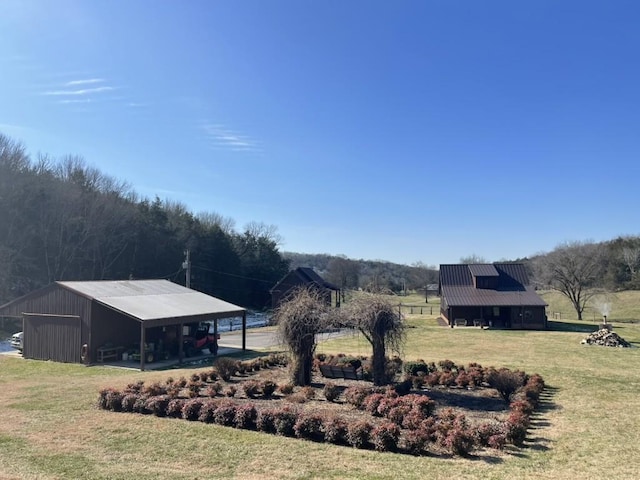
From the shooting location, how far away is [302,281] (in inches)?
2159

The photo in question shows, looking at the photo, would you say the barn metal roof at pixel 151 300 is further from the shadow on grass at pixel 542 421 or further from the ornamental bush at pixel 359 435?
the shadow on grass at pixel 542 421

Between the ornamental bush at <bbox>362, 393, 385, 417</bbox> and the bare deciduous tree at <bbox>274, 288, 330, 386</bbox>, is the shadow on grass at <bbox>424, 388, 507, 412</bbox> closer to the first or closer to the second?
the ornamental bush at <bbox>362, 393, 385, 417</bbox>

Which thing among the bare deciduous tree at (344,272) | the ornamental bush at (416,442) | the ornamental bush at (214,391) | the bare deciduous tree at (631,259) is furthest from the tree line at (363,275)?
the ornamental bush at (416,442)

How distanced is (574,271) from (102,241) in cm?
4937

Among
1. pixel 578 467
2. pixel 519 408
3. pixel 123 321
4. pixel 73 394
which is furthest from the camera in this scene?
pixel 123 321

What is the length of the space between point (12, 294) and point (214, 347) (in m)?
23.4

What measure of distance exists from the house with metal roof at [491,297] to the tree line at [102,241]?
28771 mm

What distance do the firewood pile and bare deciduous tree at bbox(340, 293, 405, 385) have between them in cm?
2202

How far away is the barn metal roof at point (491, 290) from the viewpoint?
4425 centimetres

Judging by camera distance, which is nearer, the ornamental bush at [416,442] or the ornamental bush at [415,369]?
the ornamental bush at [416,442]

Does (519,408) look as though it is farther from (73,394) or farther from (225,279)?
(225,279)

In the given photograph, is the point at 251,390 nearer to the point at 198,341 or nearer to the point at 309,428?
the point at 309,428

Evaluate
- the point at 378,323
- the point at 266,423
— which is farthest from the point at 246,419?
the point at 378,323

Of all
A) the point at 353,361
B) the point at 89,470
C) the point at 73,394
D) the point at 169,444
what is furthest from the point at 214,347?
the point at 89,470
